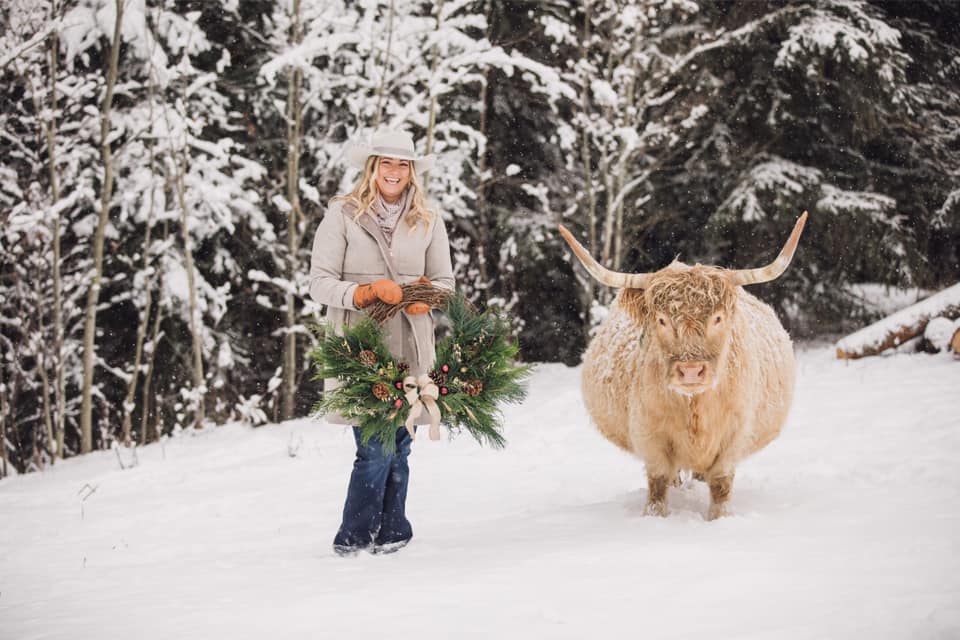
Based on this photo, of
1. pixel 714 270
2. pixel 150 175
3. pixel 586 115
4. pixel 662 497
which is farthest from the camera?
pixel 586 115

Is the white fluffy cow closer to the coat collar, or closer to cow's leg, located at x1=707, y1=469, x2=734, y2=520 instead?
cow's leg, located at x1=707, y1=469, x2=734, y2=520

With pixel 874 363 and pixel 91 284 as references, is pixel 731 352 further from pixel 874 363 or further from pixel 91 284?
pixel 91 284

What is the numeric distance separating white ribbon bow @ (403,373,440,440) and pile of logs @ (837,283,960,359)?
644 cm

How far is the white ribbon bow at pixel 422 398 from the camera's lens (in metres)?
3.24

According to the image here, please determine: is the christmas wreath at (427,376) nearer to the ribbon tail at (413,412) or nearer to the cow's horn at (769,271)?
the ribbon tail at (413,412)

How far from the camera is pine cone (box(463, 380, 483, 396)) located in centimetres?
335

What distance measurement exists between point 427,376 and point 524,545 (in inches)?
36.0

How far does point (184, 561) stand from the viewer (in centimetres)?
366

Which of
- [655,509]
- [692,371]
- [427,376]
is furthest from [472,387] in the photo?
[655,509]

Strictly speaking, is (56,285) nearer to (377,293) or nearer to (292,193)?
(292,193)

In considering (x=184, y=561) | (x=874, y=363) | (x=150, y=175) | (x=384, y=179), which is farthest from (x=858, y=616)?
(x=150, y=175)

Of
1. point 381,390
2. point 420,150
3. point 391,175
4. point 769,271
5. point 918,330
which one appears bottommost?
point 918,330

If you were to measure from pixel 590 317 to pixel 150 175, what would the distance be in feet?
20.4

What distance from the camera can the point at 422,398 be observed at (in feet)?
10.8
